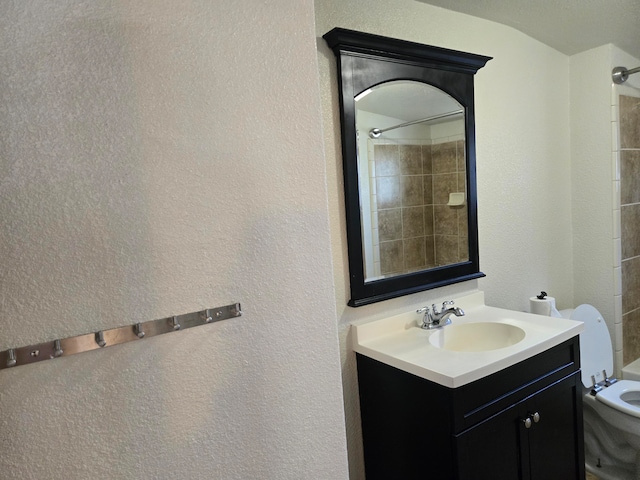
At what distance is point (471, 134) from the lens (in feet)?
6.32

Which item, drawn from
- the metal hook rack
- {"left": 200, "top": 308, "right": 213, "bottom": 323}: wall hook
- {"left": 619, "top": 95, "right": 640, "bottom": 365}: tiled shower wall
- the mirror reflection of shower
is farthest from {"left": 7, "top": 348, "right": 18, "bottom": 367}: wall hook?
{"left": 619, "top": 95, "right": 640, "bottom": 365}: tiled shower wall

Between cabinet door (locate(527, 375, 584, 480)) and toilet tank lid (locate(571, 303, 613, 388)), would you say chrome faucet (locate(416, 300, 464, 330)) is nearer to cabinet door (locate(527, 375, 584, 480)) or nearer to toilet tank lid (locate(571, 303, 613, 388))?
cabinet door (locate(527, 375, 584, 480))

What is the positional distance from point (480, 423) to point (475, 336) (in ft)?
1.66

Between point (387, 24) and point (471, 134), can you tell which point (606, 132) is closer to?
point (471, 134)

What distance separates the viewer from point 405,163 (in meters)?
1.77

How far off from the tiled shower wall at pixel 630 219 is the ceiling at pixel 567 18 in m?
0.38

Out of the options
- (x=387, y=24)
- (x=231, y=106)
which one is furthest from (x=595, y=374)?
(x=231, y=106)

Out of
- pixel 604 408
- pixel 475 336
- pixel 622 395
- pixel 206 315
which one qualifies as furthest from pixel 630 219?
→ pixel 206 315

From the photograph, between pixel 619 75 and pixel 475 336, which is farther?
pixel 619 75

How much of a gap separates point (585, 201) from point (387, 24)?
5.37 ft

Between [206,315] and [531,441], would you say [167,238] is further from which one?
[531,441]

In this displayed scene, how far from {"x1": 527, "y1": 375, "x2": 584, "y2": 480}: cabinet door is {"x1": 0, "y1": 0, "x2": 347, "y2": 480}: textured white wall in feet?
2.74

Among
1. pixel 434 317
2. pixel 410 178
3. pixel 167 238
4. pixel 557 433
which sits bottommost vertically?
pixel 557 433

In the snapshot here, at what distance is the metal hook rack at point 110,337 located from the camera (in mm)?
709
